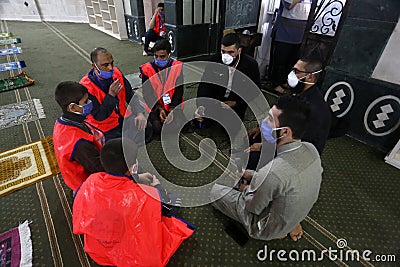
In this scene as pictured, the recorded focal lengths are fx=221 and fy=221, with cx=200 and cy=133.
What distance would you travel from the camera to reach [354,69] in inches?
94.7

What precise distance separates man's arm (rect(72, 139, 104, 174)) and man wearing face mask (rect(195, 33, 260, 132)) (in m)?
1.37

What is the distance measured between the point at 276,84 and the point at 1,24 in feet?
32.7

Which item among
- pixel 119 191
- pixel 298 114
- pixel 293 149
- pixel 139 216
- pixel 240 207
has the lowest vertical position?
pixel 240 207

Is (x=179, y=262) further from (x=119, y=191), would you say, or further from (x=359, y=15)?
(x=359, y=15)

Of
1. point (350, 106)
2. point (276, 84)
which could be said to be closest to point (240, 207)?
point (350, 106)

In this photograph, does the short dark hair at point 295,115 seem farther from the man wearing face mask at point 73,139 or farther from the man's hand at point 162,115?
the man's hand at point 162,115

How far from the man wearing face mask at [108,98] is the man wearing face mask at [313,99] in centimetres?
147

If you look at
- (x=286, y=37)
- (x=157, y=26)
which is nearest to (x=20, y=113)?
(x=157, y=26)

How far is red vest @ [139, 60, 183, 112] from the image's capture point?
234 cm

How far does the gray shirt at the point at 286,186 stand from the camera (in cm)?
106

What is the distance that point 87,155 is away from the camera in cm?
136

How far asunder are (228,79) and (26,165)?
2.17m

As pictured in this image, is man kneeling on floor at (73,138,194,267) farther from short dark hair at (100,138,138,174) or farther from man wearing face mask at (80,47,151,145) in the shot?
man wearing face mask at (80,47,151,145)

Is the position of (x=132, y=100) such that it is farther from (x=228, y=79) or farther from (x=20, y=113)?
(x=20, y=113)
